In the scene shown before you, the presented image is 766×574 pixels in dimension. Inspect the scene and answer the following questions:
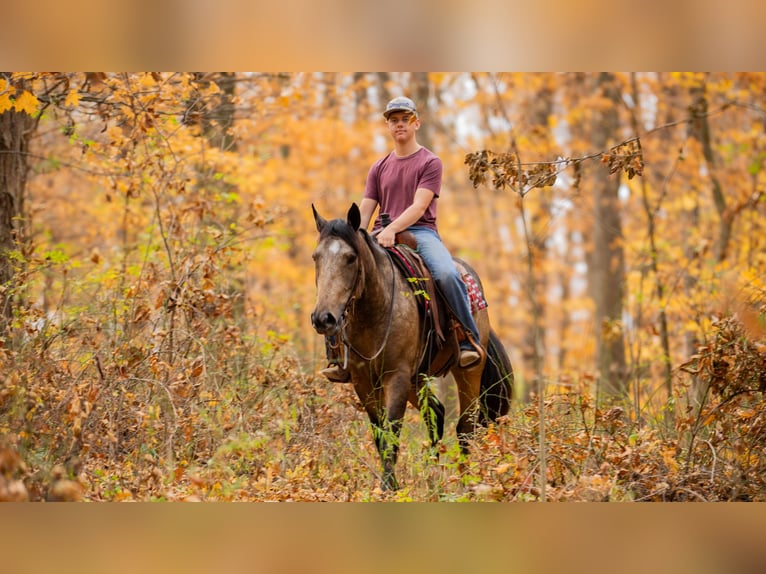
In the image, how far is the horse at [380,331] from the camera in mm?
6469

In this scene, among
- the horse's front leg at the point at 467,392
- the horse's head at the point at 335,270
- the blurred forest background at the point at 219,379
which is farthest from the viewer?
the horse's front leg at the point at 467,392

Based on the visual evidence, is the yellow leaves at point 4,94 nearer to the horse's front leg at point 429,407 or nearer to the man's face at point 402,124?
the man's face at point 402,124

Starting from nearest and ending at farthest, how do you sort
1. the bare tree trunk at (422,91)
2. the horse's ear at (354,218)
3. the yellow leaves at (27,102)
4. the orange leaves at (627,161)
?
the orange leaves at (627,161), the horse's ear at (354,218), the yellow leaves at (27,102), the bare tree trunk at (422,91)

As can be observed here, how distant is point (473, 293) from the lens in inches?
315

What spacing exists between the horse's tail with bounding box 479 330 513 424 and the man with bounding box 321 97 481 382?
3.15 ft

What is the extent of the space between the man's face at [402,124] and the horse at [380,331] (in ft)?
3.27

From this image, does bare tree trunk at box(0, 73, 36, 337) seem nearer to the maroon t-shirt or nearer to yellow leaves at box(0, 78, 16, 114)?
yellow leaves at box(0, 78, 16, 114)

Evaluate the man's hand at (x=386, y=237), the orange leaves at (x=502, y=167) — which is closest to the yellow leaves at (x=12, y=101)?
the man's hand at (x=386, y=237)

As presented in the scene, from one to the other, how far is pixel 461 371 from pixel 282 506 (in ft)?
11.6

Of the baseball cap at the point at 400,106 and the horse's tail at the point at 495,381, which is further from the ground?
the baseball cap at the point at 400,106

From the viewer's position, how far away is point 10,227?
8.78 metres
